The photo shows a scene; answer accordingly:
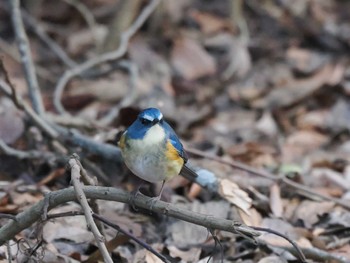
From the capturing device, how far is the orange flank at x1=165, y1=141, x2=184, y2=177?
376 centimetres

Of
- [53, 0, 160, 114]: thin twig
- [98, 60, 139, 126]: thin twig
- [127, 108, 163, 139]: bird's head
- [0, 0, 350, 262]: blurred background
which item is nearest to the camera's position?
[127, 108, 163, 139]: bird's head

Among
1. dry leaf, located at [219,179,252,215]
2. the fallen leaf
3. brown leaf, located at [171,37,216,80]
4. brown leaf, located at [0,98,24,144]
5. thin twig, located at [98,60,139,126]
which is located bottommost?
the fallen leaf

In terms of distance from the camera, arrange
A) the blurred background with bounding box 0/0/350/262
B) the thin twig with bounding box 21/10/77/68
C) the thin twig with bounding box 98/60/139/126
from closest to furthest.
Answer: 1. the blurred background with bounding box 0/0/350/262
2. the thin twig with bounding box 98/60/139/126
3. the thin twig with bounding box 21/10/77/68

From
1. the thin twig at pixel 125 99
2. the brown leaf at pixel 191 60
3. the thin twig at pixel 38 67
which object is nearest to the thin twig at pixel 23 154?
the thin twig at pixel 125 99

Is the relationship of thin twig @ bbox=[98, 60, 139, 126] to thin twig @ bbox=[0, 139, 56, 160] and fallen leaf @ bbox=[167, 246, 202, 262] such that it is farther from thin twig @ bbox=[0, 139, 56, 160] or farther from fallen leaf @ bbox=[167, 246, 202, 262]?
fallen leaf @ bbox=[167, 246, 202, 262]

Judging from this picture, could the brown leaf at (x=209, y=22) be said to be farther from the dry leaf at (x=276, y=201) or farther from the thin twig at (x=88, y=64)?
the dry leaf at (x=276, y=201)

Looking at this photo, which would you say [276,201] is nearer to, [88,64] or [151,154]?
[151,154]

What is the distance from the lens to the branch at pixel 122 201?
3.32 meters

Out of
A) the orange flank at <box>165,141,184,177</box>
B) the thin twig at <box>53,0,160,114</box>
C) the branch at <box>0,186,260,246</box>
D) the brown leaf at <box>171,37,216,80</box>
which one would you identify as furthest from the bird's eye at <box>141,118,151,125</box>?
the brown leaf at <box>171,37,216,80</box>

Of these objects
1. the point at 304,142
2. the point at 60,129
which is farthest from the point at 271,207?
the point at 304,142

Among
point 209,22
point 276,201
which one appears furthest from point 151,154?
point 209,22

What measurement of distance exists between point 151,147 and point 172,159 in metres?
0.14

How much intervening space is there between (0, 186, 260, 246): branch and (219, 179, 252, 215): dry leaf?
2.62ft

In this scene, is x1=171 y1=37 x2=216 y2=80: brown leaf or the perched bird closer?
the perched bird
